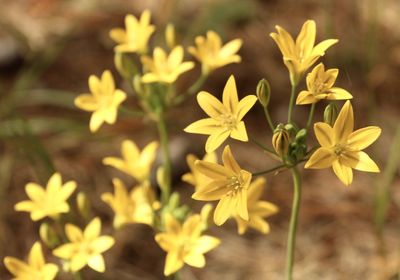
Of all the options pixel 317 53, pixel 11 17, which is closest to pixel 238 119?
pixel 317 53

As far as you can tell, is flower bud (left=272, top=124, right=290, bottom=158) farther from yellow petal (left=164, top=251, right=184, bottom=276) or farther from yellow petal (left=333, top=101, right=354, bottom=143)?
yellow petal (left=164, top=251, right=184, bottom=276)

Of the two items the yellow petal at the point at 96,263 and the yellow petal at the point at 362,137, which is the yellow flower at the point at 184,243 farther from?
the yellow petal at the point at 362,137

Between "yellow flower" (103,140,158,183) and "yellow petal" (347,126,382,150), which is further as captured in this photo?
"yellow flower" (103,140,158,183)

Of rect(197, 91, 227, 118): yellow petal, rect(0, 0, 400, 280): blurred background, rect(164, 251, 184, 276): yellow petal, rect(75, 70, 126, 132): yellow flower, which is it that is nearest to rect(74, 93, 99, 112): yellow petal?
rect(75, 70, 126, 132): yellow flower

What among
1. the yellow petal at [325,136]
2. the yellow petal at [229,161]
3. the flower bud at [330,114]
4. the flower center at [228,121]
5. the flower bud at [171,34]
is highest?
the flower bud at [171,34]

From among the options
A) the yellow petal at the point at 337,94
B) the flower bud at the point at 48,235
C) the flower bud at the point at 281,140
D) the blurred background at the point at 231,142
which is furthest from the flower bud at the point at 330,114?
the flower bud at the point at 48,235

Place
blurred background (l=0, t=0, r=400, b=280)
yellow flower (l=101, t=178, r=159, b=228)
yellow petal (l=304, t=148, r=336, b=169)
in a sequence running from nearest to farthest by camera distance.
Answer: yellow petal (l=304, t=148, r=336, b=169) < yellow flower (l=101, t=178, r=159, b=228) < blurred background (l=0, t=0, r=400, b=280)
